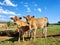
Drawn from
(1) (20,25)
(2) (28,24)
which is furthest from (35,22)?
(1) (20,25)

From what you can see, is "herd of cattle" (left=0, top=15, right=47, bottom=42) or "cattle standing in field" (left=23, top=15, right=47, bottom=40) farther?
"cattle standing in field" (left=23, top=15, right=47, bottom=40)

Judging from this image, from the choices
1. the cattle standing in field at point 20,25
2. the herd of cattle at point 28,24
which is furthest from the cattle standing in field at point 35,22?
the cattle standing in field at point 20,25

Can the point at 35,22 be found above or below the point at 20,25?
above

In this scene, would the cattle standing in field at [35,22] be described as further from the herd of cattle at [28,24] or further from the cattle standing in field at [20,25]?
the cattle standing in field at [20,25]

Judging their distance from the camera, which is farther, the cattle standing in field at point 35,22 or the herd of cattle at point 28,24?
the cattle standing in field at point 35,22

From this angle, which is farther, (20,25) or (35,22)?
(35,22)

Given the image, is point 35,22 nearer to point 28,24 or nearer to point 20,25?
point 28,24

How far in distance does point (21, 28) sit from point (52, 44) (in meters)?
3.59

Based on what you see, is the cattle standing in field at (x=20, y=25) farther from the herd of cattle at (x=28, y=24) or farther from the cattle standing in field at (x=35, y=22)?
the cattle standing in field at (x=35, y=22)

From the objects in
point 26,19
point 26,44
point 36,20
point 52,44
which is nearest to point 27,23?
point 26,19

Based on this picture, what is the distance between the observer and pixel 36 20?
655 inches

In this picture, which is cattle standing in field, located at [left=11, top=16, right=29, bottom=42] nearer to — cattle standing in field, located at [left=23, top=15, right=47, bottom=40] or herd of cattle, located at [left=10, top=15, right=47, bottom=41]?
herd of cattle, located at [left=10, top=15, right=47, bottom=41]

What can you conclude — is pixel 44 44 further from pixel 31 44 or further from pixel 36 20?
pixel 36 20

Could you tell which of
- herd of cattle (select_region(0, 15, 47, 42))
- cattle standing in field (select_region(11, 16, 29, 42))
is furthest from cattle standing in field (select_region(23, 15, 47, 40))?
cattle standing in field (select_region(11, 16, 29, 42))
